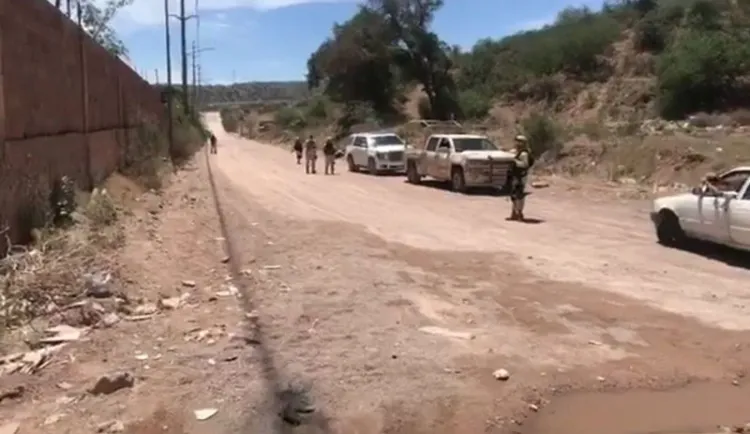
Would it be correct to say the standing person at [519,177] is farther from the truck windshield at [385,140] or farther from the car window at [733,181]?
the truck windshield at [385,140]

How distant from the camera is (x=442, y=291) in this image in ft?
34.4

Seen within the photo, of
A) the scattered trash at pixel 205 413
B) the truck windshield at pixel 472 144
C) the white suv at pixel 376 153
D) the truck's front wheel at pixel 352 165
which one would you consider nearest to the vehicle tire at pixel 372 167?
the white suv at pixel 376 153

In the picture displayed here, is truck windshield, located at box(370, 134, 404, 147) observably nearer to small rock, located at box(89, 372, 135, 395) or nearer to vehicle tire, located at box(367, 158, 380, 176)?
vehicle tire, located at box(367, 158, 380, 176)

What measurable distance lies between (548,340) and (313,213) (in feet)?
38.9

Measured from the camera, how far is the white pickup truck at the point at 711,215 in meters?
12.3

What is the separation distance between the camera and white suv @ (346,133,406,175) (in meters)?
36.1

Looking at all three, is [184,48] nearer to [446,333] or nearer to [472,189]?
[472,189]

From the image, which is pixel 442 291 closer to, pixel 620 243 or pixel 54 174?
pixel 620 243

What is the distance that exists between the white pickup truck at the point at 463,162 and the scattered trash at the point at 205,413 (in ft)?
58.1

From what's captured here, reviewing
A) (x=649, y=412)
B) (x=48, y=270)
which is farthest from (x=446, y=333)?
(x=48, y=270)

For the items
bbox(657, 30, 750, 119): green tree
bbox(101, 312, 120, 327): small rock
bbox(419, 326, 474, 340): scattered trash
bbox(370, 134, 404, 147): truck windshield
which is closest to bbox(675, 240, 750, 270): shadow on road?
bbox(419, 326, 474, 340): scattered trash

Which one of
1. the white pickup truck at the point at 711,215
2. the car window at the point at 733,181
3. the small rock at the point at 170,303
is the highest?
the car window at the point at 733,181

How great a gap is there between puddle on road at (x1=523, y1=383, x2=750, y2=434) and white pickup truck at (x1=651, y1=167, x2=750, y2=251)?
6054 millimetres

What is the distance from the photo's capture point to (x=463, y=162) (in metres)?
25.9
